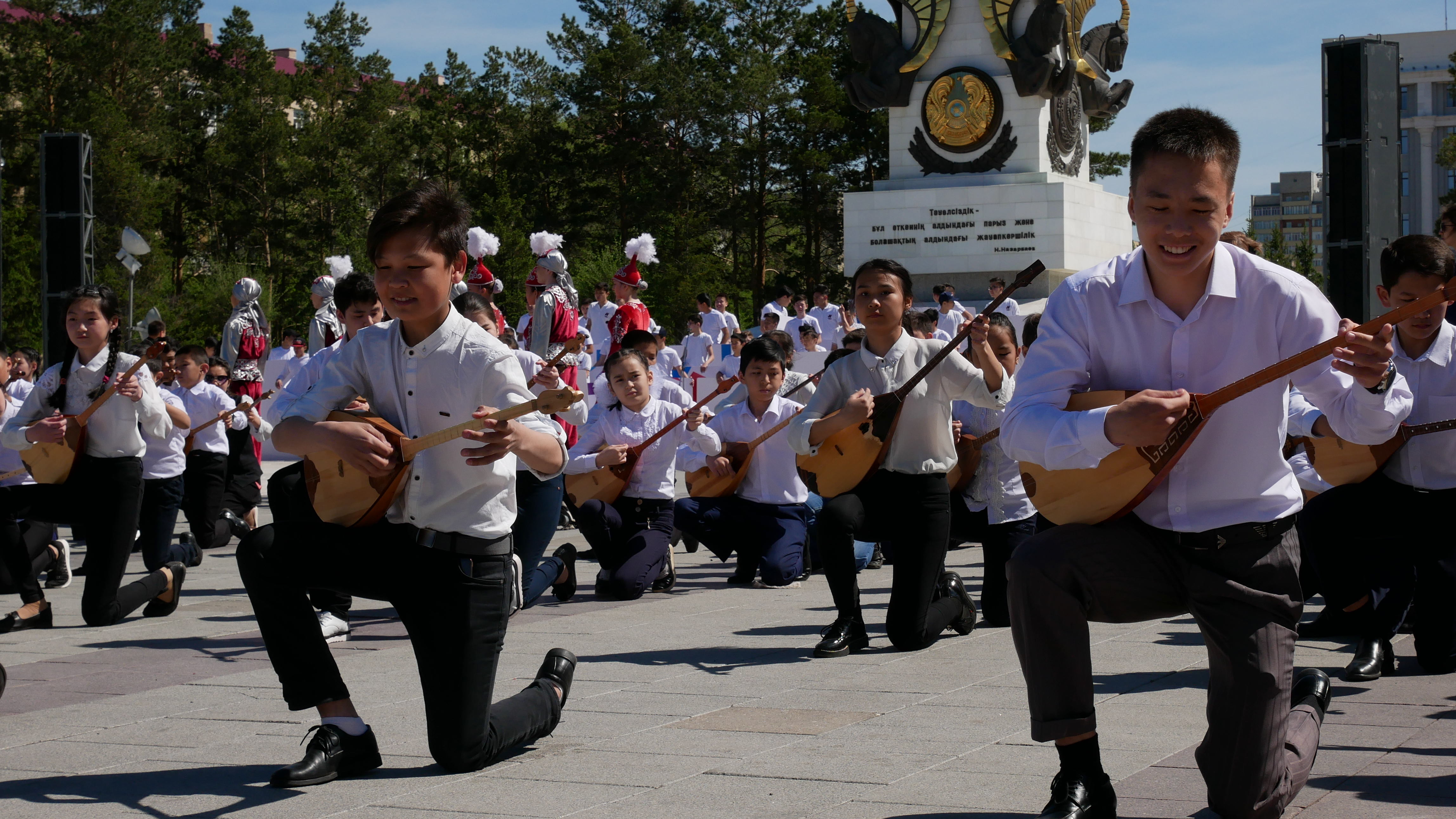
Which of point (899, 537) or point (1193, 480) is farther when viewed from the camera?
point (899, 537)

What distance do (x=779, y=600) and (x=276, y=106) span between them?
144 feet

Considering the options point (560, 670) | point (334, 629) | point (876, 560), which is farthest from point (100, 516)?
point (876, 560)

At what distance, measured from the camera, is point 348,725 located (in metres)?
4.42

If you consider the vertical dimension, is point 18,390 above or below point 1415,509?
above

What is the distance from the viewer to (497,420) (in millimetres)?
4133

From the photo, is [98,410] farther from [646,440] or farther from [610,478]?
[646,440]

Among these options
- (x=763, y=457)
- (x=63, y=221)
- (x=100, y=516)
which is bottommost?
(x=100, y=516)

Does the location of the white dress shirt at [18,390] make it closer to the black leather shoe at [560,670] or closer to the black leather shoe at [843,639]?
the black leather shoe at [843,639]

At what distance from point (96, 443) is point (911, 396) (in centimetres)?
413

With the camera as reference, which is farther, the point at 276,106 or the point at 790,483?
the point at 276,106

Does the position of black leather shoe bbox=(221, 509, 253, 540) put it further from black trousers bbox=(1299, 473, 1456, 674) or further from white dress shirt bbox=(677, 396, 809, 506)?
black trousers bbox=(1299, 473, 1456, 674)

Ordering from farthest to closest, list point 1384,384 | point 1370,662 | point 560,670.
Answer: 1. point 1370,662
2. point 560,670
3. point 1384,384

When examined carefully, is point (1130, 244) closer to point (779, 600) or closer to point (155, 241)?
point (779, 600)

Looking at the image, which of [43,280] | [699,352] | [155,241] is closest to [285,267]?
[155,241]
